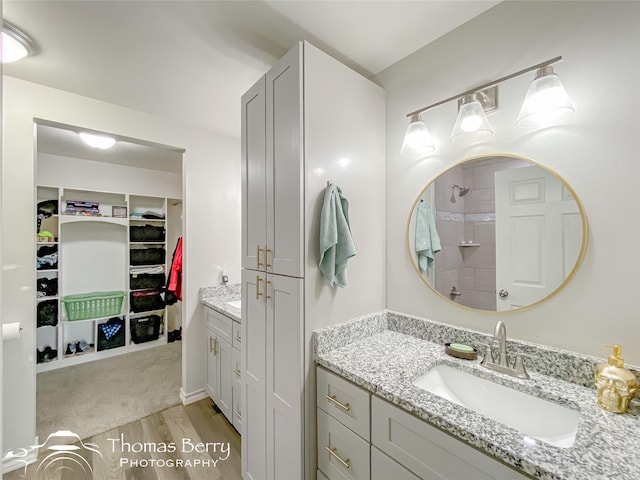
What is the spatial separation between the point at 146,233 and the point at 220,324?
2421 millimetres

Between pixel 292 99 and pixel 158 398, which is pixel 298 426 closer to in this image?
pixel 292 99

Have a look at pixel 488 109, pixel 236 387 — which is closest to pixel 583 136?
pixel 488 109

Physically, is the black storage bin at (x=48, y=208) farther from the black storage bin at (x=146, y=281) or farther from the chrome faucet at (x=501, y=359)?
the chrome faucet at (x=501, y=359)

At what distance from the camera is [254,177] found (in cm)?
164

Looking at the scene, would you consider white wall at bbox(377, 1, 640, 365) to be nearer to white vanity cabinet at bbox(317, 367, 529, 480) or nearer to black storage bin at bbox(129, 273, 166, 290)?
white vanity cabinet at bbox(317, 367, 529, 480)

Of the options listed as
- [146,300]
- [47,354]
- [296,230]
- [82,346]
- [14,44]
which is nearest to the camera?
[296,230]

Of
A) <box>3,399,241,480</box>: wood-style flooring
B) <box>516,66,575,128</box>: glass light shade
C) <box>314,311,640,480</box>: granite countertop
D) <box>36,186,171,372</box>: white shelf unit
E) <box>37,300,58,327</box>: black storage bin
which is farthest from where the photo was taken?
<box>36,186,171,372</box>: white shelf unit

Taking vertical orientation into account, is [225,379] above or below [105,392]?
above

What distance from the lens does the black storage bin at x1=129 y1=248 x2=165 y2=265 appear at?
A: 3828mm

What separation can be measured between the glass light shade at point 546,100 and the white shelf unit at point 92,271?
4293 millimetres

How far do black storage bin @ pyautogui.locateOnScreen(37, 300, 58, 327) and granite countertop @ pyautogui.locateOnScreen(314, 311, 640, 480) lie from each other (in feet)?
11.9

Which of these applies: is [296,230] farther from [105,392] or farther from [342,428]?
[105,392]

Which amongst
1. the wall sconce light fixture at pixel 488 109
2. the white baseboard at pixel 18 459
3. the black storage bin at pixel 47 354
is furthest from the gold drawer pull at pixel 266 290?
the black storage bin at pixel 47 354

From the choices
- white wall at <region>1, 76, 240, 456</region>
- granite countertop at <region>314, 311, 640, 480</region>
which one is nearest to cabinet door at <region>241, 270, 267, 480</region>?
granite countertop at <region>314, 311, 640, 480</region>
